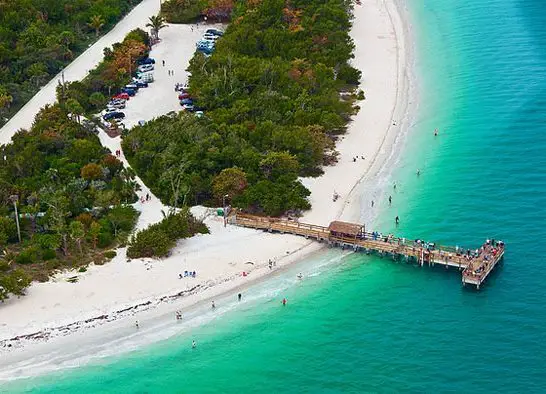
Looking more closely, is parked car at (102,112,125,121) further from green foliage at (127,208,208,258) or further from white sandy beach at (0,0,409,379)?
green foliage at (127,208,208,258)

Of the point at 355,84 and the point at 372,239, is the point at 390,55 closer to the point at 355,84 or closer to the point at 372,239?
the point at 355,84

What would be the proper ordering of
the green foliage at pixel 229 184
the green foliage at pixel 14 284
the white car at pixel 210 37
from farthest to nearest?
the white car at pixel 210 37
the green foliage at pixel 229 184
the green foliage at pixel 14 284

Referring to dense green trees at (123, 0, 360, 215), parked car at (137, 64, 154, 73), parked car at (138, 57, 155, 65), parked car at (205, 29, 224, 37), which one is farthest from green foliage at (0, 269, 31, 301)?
parked car at (205, 29, 224, 37)

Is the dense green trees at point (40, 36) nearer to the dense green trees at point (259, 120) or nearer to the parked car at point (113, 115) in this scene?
the parked car at point (113, 115)

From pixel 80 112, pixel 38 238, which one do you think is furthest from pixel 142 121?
pixel 38 238

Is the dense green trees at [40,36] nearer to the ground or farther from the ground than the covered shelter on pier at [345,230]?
farther from the ground

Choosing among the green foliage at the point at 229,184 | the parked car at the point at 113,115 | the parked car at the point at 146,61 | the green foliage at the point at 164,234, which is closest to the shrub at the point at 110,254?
the green foliage at the point at 164,234

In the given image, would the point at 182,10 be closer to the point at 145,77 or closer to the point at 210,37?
the point at 210,37
